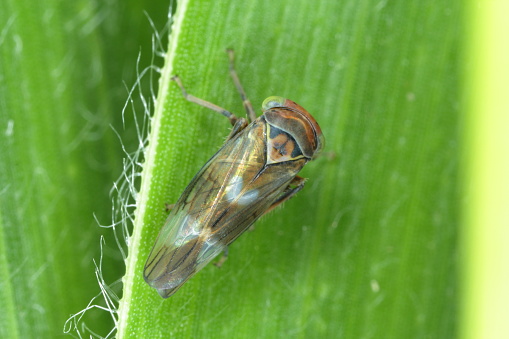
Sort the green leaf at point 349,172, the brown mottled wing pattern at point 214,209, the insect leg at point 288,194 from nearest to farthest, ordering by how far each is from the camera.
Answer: the brown mottled wing pattern at point 214,209
the green leaf at point 349,172
the insect leg at point 288,194

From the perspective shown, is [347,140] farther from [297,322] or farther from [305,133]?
[297,322]

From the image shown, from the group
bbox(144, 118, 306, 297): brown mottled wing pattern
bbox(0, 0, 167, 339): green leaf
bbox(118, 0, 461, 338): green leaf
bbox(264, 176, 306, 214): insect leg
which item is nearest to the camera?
bbox(144, 118, 306, 297): brown mottled wing pattern

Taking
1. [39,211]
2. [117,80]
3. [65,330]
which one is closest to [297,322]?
[65,330]

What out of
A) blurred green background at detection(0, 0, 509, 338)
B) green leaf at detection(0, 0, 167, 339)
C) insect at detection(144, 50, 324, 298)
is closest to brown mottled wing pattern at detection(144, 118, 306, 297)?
insect at detection(144, 50, 324, 298)

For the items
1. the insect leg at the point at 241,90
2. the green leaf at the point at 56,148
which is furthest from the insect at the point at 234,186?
the green leaf at the point at 56,148

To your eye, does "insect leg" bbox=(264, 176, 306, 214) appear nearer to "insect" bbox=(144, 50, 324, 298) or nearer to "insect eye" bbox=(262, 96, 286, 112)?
"insect" bbox=(144, 50, 324, 298)

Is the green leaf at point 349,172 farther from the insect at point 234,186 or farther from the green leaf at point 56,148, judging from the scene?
the green leaf at point 56,148

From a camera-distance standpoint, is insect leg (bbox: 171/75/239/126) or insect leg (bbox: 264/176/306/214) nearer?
insect leg (bbox: 171/75/239/126)
